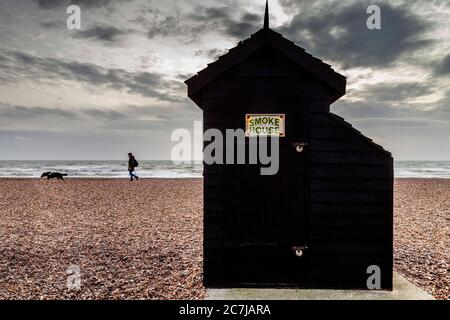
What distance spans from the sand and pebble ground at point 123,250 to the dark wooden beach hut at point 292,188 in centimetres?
112

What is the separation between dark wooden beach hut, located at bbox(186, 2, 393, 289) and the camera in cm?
545

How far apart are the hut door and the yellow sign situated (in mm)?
113

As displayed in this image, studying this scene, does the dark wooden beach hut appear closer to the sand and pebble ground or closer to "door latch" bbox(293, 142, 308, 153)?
"door latch" bbox(293, 142, 308, 153)

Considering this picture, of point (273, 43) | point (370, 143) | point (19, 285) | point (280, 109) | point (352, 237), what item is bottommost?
point (19, 285)

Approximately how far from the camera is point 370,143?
541cm

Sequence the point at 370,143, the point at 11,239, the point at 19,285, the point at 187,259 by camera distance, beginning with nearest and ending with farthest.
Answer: the point at 370,143 → the point at 19,285 → the point at 187,259 → the point at 11,239

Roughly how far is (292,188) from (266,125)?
45.9 inches

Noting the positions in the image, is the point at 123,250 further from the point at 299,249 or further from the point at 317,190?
the point at 317,190

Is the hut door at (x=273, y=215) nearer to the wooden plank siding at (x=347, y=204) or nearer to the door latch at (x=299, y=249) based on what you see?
the door latch at (x=299, y=249)

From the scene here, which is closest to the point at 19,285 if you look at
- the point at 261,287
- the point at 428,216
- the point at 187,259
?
the point at 187,259

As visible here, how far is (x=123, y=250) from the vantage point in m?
8.14

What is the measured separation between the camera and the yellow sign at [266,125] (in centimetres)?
554
